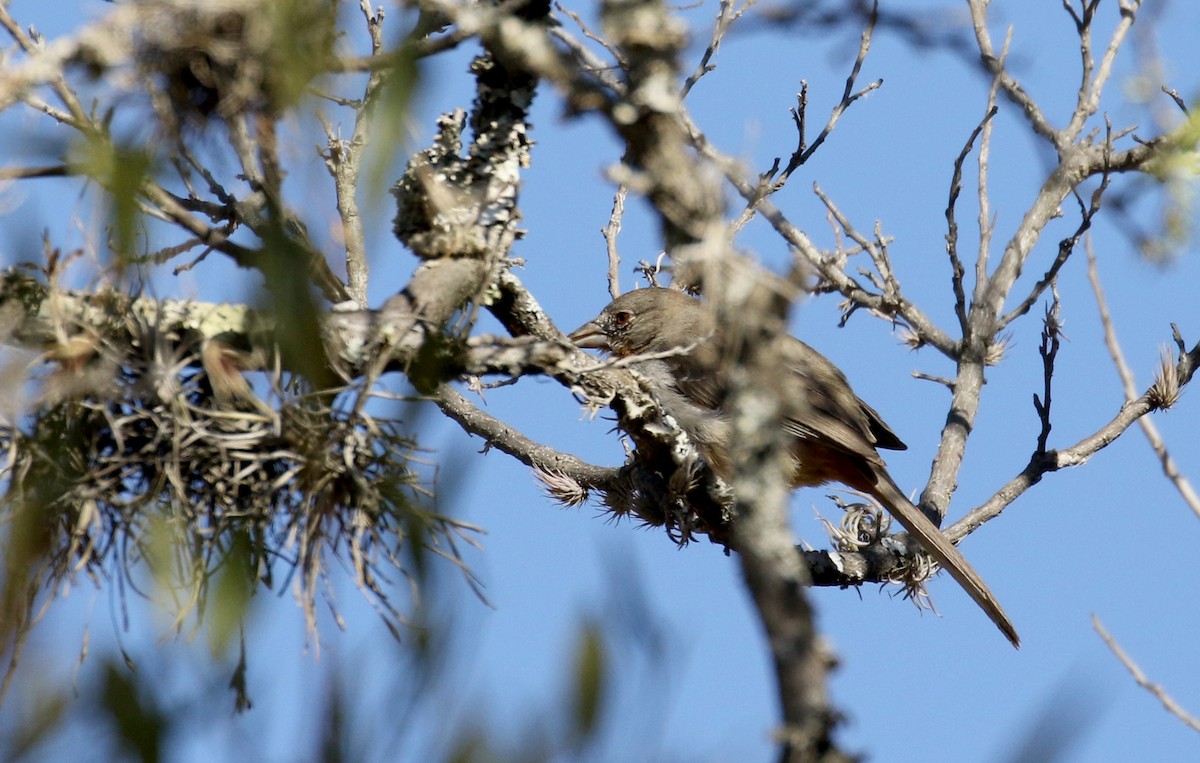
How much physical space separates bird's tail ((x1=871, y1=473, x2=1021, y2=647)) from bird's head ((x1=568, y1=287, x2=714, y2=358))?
1.35m

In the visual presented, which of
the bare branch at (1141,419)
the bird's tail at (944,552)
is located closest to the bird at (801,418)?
the bird's tail at (944,552)

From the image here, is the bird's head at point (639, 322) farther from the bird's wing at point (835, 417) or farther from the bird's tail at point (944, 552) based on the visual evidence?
the bird's tail at point (944, 552)

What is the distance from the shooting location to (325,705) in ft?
4.86

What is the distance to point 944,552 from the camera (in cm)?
566

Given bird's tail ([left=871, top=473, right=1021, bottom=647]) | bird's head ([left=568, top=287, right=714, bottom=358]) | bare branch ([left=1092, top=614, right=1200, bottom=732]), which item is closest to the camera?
bare branch ([left=1092, top=614, right=1200, bottom=732])

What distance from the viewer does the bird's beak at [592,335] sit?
654 cm

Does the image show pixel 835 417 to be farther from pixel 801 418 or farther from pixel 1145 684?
pixel 1145 684

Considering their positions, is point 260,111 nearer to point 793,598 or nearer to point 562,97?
point 562,97

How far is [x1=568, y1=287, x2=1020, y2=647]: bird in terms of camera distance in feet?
18.5

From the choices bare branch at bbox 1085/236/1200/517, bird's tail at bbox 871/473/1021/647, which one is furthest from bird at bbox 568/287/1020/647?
bare branch at bbox 1085/236/1200/517

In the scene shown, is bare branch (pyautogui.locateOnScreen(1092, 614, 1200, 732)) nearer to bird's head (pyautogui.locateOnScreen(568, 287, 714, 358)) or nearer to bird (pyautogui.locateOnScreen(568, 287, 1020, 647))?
bird (pyautogui.locateOnScreen(568, 287, 1020, 647))

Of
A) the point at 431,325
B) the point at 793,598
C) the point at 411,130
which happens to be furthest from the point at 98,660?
the point at 431,325

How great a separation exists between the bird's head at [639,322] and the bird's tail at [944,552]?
135 cm

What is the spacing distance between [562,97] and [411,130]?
1.99 ft
